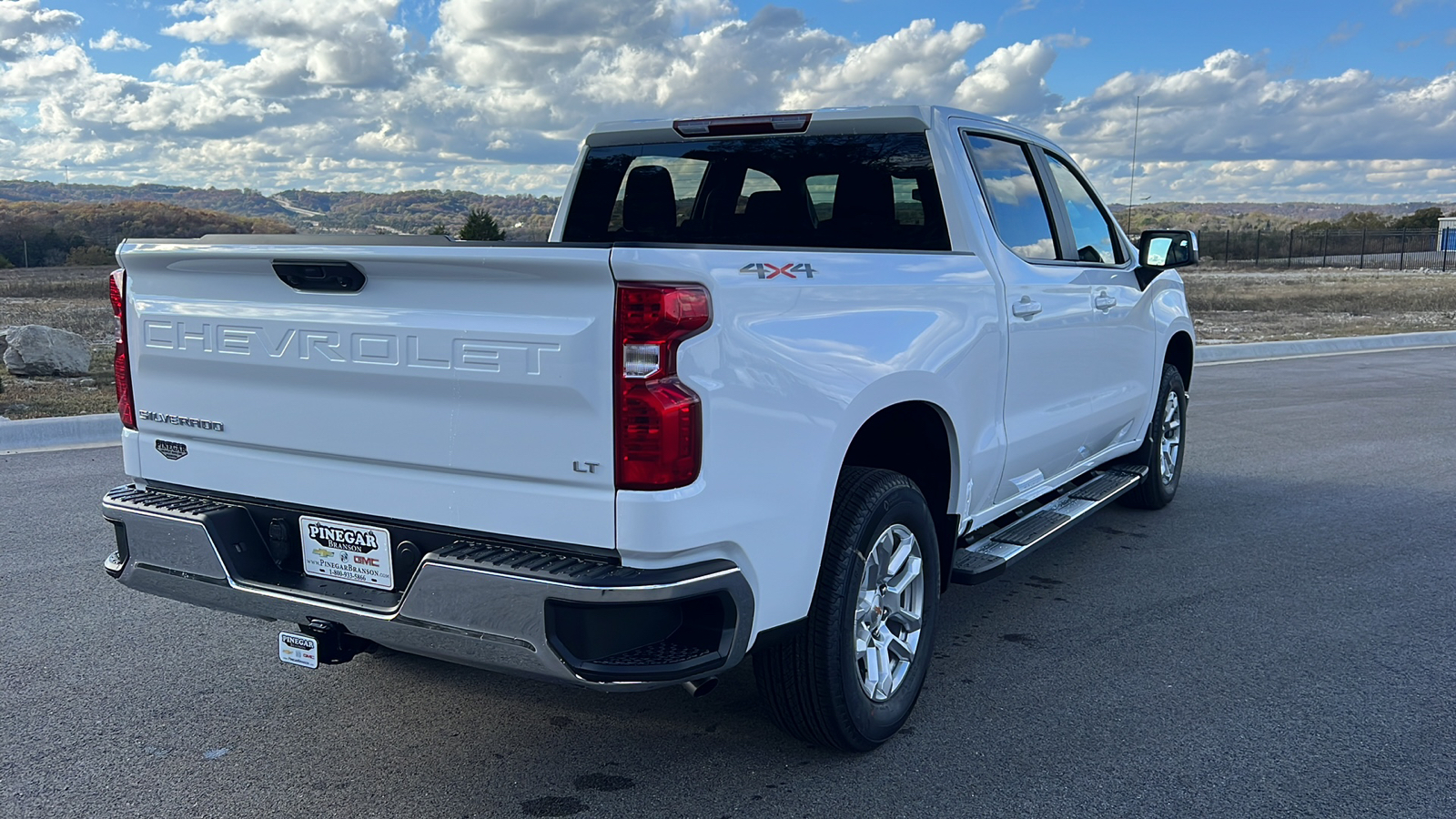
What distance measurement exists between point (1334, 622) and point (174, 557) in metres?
4.53

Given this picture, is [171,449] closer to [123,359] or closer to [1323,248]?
[123,359]

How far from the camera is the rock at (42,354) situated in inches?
500

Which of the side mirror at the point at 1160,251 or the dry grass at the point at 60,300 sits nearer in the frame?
the side mirror at the point at 1160,251

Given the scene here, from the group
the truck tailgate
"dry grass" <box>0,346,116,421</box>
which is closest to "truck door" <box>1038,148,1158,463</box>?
the truck tailgate

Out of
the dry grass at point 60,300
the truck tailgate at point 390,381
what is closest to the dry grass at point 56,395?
the dry grass at point 60,300

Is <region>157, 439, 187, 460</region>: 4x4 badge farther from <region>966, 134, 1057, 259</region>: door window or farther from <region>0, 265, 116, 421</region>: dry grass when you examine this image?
<region>0, 265, 116, 421</region>: dry grass

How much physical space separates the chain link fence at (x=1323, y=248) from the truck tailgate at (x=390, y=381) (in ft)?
193

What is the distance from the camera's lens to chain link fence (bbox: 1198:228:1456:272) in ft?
189

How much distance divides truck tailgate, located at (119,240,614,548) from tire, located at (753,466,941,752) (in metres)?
0.86

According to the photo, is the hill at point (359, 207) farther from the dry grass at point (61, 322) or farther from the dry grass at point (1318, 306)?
the dry grass at point (1318, 306)

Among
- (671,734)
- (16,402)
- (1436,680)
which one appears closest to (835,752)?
(671,734)

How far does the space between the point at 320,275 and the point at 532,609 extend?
43.4 inches

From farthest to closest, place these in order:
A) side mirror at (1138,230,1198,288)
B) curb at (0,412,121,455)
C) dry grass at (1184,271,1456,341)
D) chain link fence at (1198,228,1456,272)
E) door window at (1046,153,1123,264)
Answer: chain link fence at (1198,228,1456,272), dry grass at (1184,271,1456,341), curb at (0,412,121,455), side mirror at (1138,230,1198,288), door window at (1046,153,1123,264)

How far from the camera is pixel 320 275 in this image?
3109mm
